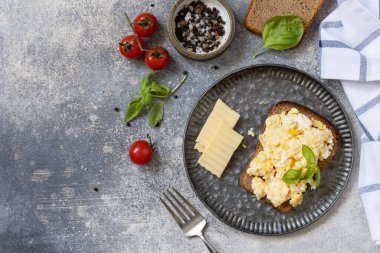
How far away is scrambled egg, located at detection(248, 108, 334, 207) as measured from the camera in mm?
2732

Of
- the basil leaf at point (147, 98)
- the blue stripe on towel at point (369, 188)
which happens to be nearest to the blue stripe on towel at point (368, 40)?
the blue stripe on towel at point (369, 188)

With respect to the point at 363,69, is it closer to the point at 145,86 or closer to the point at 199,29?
the point at 199,29

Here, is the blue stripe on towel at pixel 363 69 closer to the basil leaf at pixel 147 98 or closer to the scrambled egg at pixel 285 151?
the scrambled egg at pixel 285 151

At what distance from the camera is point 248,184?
115 inches

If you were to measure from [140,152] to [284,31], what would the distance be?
114cm

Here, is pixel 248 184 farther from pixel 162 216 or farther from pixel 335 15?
pixel 335 15

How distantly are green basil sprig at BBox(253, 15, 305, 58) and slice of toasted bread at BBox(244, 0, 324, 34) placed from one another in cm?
10

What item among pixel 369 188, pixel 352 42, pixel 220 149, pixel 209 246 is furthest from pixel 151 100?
pixel 369 188

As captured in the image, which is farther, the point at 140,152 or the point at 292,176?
the point at 140,152

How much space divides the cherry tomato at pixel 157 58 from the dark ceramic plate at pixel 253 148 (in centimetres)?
33

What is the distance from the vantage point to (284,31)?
2.82 m

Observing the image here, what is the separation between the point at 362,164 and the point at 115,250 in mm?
1644

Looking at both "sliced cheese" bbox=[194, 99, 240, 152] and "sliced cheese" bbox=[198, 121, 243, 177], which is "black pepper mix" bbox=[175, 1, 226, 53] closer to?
"sliced cheese" bbox=[194, 99, 240, 152]

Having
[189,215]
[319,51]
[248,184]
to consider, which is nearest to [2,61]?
[189,215]
